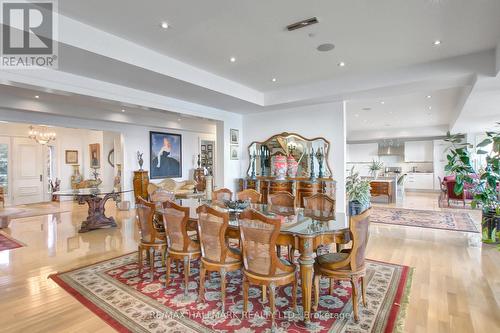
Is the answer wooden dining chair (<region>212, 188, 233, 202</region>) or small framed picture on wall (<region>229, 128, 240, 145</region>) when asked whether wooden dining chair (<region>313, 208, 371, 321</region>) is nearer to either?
wooden dining chair (<region>212, 188, 233, 202</region>)

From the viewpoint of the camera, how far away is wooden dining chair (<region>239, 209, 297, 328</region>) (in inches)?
86.4

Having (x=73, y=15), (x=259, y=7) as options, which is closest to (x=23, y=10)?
(x=73, y=15)

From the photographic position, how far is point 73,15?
113 inches

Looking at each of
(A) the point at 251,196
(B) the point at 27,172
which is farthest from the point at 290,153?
(B) the point at 27,172

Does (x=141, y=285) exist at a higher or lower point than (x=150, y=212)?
lower

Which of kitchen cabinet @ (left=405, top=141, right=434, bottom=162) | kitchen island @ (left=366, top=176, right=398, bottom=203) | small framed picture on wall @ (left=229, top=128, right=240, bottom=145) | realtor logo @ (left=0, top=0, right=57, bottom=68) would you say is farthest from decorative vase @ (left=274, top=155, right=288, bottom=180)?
kitchen cabinet @ (left=405, top=141, right=434, bottom=162)

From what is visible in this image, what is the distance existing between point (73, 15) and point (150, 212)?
2.32 metres

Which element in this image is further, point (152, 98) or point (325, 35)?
point (152, 98)

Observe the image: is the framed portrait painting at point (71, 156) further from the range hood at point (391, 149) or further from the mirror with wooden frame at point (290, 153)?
the range hood at point (391, 149)

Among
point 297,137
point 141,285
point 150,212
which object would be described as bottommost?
point 141,285

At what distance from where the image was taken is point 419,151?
1238 centimetres

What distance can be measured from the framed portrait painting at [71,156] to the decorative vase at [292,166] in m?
9.51

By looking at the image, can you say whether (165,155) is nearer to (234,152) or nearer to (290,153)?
(234,152)

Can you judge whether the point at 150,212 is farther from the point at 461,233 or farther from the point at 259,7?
the point at 461,233
